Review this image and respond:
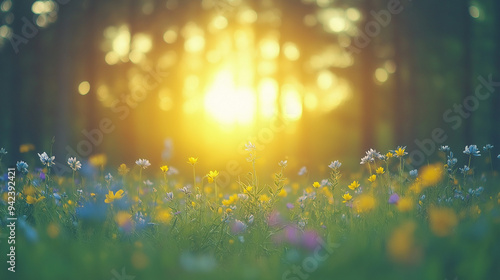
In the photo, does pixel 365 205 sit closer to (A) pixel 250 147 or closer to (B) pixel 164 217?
(A) pixel 250 147

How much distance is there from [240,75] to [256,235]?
44.6 ft

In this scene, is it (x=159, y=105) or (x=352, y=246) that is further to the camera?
(x=159, y=105)

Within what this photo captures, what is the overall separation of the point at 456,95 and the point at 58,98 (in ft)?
35.0

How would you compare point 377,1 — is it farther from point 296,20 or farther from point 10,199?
point 10,199

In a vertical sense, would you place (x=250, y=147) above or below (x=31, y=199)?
above

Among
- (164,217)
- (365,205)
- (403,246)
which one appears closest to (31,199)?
(164,217)

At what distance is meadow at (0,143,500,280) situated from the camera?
1.93m

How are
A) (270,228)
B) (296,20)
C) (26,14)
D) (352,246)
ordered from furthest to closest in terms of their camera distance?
(296,20) < (26,14) < (270,228) < (352,246)

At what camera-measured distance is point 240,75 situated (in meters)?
16.2

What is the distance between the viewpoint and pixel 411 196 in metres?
3.39

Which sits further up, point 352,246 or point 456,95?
point 456,95

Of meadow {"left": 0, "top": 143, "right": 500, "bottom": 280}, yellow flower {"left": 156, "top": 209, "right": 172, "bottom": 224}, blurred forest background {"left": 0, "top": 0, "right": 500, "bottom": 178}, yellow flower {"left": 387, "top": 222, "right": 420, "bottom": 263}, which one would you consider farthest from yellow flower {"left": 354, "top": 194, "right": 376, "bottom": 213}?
blurred forest background {"left": 0, "top": 0, "right": 500, "bottom": 178}

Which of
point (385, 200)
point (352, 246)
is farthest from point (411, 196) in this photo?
point (352, 246)

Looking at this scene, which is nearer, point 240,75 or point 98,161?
point 98,161
